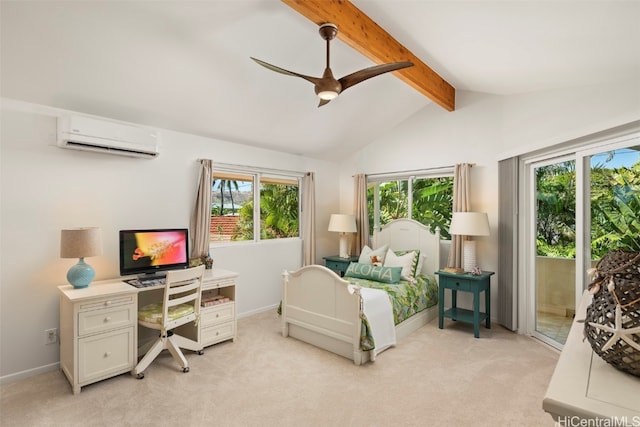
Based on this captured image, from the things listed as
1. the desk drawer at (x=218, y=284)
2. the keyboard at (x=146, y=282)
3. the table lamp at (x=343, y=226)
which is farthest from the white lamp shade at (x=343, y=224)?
the keyboard at (x=146, y=282)

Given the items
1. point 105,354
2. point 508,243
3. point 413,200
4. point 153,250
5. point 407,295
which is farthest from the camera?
point 413,200

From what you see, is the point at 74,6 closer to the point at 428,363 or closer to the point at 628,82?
the point at 428,363

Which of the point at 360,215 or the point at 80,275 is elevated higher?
the point at 360,215

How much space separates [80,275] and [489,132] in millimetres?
4684

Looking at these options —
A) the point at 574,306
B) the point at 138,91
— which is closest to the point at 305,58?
the point at 138,91

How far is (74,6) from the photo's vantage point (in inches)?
88.5

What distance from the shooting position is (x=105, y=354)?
272 cm

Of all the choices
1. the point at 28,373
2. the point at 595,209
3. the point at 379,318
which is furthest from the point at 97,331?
the point at 595,209

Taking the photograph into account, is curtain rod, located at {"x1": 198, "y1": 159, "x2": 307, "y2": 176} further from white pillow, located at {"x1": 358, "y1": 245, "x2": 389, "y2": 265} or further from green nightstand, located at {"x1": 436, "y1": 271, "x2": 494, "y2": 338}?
green nightstand, located at {"x1": 436, "y1": 271, "x2": 494, "y2": 338}

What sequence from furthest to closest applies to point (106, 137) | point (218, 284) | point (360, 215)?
point (360, 215), point (218, 284), point (106, 137)

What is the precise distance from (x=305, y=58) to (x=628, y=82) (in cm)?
276

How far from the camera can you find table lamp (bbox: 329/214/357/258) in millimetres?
5188

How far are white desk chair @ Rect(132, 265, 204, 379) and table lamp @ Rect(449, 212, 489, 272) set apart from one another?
2926mm

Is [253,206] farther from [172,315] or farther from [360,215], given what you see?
[172,315]
